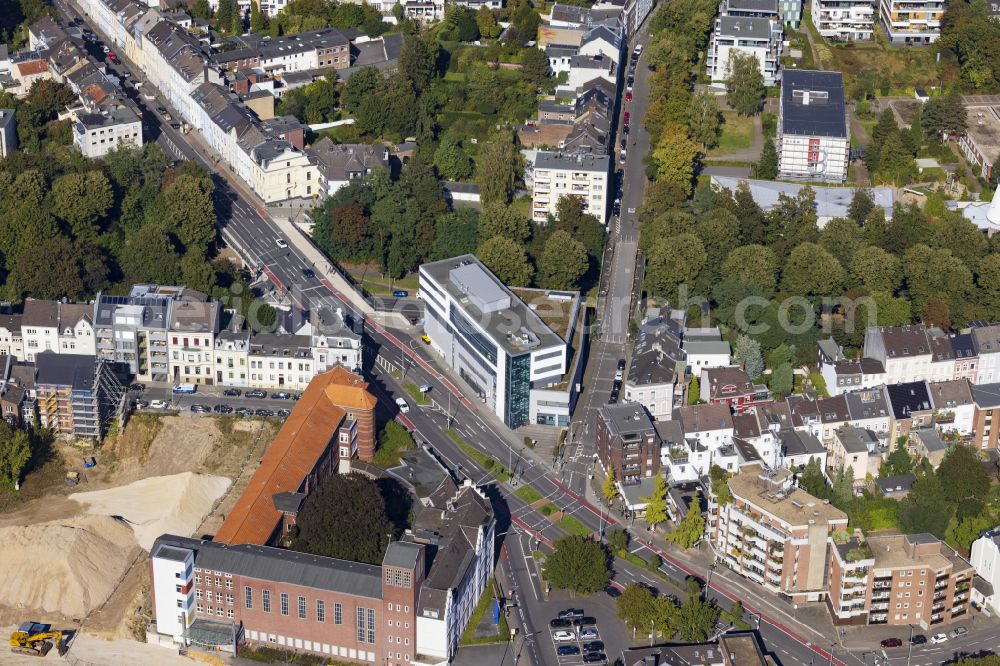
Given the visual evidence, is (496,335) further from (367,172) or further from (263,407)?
(367,172)

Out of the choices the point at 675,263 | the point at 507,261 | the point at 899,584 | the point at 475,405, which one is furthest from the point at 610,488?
the point at 507,261

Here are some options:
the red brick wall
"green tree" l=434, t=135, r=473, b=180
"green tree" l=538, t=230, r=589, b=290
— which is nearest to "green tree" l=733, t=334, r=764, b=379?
"green tree" l=538, t=230, r=589, b=290

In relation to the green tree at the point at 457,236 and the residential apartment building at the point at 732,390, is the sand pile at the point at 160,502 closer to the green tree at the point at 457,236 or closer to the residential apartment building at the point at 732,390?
the green tree at the point at 457,236

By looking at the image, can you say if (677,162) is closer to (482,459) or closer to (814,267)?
(814,267)

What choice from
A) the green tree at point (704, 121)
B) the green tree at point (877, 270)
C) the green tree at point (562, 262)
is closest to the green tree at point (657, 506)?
the green tree at point (562, 262)

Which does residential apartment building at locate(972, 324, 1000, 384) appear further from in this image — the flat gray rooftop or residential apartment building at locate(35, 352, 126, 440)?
residential apartment building at locate(35, 352, 126, 440)

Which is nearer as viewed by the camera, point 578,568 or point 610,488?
point 578,568

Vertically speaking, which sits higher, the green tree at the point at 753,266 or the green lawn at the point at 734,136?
the green lawn at the point at 734,136
